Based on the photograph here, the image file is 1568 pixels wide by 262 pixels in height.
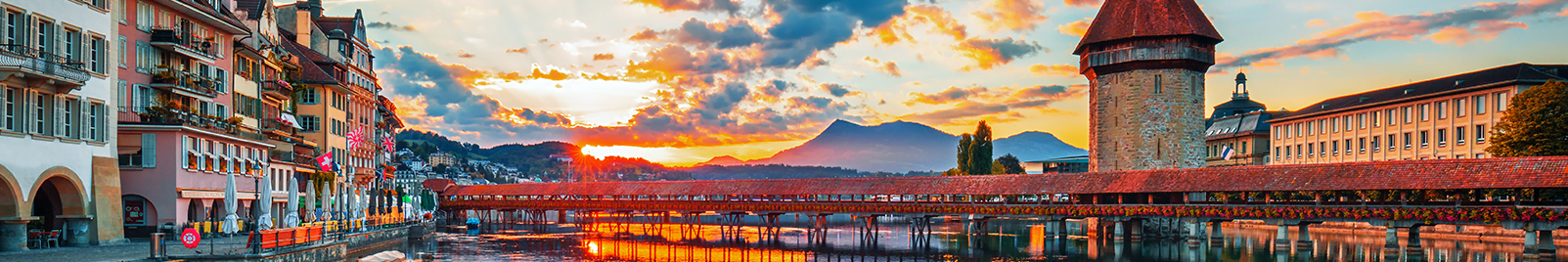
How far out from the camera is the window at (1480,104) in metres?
62.6

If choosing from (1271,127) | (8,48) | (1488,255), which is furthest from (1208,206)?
(1271,127)

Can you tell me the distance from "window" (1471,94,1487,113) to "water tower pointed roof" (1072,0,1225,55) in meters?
15.8

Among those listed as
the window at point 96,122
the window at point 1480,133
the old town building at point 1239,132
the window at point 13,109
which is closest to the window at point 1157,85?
the window at point 1480,133

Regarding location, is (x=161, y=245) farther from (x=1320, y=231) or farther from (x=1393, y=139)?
(x=1393, y=139)

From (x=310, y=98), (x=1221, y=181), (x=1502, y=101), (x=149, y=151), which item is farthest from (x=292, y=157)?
(x=1502, y=101)

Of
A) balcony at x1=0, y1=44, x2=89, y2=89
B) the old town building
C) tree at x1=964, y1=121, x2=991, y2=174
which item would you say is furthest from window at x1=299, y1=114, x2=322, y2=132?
the old town building

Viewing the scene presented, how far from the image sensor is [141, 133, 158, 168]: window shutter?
3447cm

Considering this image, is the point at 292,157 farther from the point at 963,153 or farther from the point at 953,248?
the point at 963,153

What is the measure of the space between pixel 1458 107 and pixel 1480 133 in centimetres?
254

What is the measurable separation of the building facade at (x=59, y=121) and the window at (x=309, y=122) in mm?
26217

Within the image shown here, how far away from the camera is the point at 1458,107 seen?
214ft

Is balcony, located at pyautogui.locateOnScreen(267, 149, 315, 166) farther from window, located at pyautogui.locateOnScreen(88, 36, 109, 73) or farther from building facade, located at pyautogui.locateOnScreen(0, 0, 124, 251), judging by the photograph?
window, located at pyautogui.locateOnScreen(88, 36, 109, 73)

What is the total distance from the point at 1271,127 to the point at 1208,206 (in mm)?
49186

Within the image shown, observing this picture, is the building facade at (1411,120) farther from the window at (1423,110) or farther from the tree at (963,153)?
the tree at (963,153)
